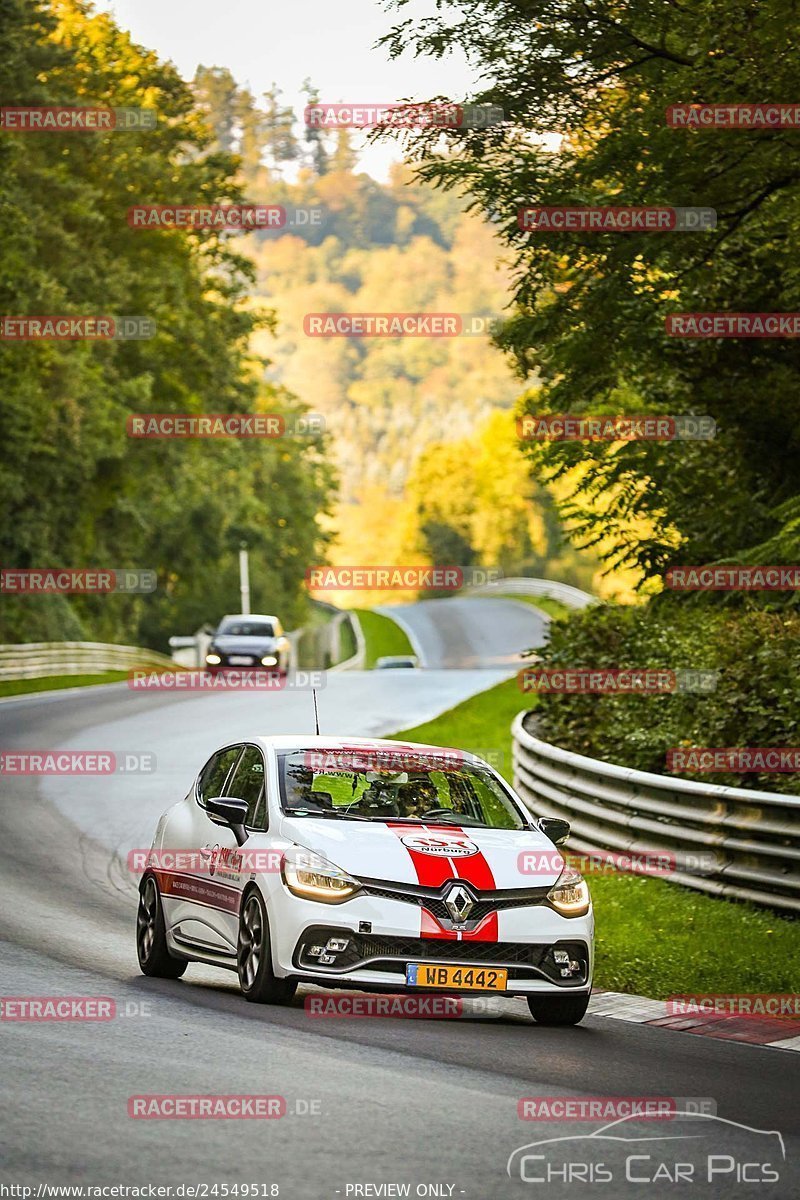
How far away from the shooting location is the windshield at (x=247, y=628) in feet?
155

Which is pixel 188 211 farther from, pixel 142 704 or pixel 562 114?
pixel 562 114

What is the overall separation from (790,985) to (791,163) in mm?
7942

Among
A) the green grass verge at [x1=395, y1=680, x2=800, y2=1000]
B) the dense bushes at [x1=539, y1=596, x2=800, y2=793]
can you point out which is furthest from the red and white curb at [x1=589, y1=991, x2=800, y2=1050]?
the dense bushes at [x1=539, y1=596, x2=800, y2=793]

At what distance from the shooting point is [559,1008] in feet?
33.2

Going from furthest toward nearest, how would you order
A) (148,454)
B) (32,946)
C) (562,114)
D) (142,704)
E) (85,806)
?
1. (148,454)
2. (142,704)
3. (85,806)
4. (562,114)
5. (32,946)

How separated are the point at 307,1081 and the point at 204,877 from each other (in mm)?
3463

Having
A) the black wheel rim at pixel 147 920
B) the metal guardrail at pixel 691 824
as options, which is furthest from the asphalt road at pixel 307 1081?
the metal guardrail at pixel 691 824

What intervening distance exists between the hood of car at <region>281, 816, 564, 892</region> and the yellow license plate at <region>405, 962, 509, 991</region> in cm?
44

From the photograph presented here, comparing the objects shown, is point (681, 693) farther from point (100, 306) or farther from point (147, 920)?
point (100, 306)

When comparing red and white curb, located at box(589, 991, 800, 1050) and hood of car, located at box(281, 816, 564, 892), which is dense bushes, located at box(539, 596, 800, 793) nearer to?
red and white curb, located at box(589, 991, 800, 1050)

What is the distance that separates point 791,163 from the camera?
628 inches

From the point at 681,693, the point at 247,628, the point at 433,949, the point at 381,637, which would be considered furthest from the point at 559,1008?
the point at 381,637

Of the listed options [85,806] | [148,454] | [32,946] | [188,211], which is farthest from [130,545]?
[32,946]

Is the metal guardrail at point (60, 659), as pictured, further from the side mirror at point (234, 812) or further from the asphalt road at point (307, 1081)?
the side mirror at point (234, 812)
